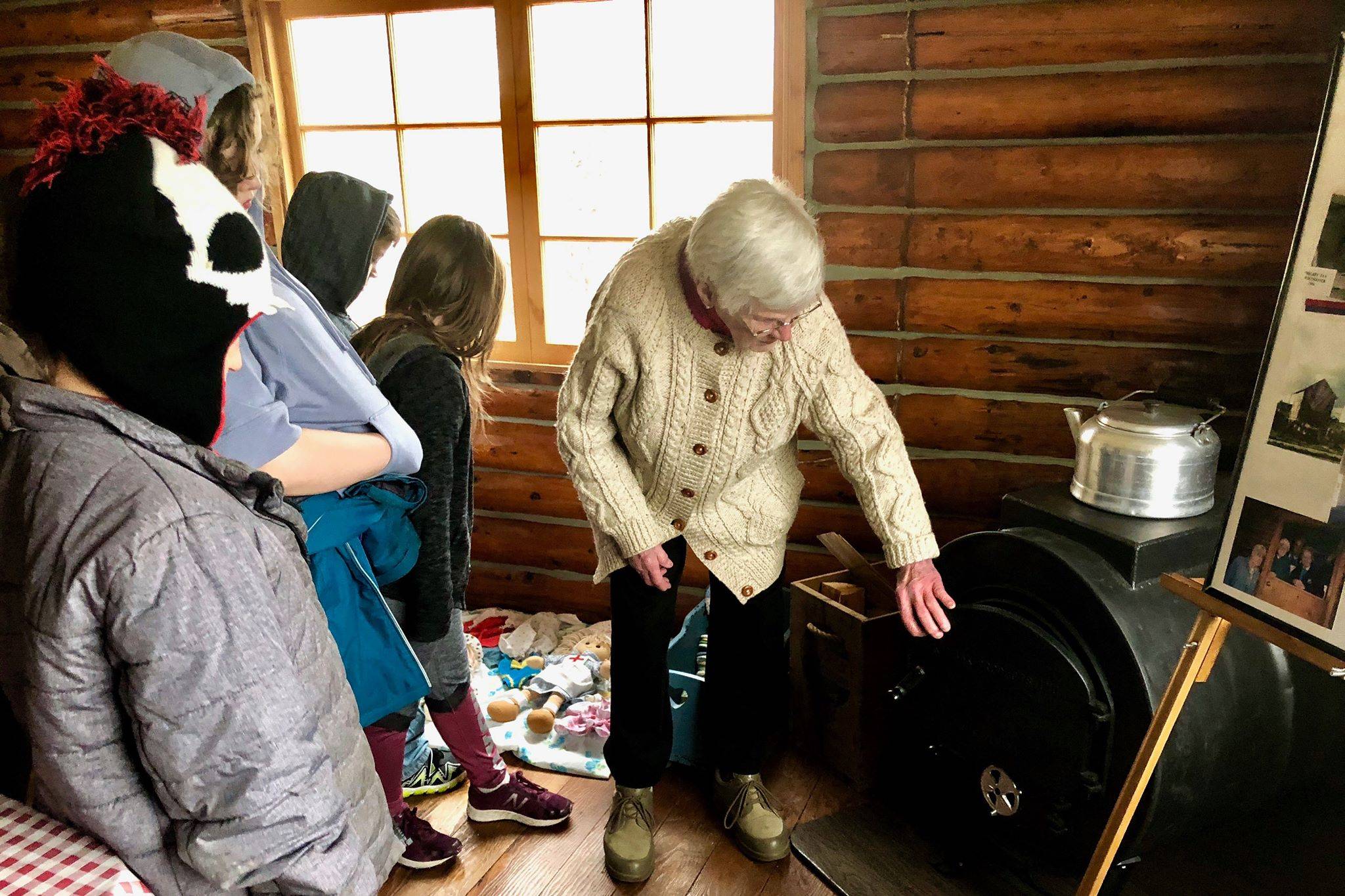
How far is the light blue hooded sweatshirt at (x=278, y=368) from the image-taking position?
3.71 ft

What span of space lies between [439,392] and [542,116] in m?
1.37

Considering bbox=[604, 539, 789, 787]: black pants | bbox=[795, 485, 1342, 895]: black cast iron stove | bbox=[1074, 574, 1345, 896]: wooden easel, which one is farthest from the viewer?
bbox=[604, 539, 789, 787]: black pants

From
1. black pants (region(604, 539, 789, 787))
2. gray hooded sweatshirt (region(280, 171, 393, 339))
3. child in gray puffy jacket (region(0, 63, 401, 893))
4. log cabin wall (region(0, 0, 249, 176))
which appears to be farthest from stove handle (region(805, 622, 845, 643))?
log cabin wall (region(0, 0, 249, 176))

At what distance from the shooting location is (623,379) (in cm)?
167

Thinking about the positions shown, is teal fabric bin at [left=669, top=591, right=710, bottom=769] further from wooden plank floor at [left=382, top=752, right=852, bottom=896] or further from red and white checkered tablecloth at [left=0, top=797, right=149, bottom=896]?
red and white checkered tablecloth at [left=0, top=797, right=149, bottom=896]

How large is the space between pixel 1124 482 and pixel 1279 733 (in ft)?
1.80

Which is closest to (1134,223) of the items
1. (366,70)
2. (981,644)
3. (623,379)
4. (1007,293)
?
(1007,293)

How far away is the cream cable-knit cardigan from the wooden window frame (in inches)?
33.7

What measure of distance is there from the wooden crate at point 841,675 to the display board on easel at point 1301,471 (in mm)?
754

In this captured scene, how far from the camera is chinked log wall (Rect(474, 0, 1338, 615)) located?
76.6 inches

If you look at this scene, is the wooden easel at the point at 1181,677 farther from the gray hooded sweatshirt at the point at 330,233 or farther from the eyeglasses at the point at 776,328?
the gray hooded sweatshirt at the point at 330,233

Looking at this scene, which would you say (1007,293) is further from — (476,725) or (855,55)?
(476,725)

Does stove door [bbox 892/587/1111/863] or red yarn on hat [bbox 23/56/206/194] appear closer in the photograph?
red yarn on hat [bbox 23/56/206/194]

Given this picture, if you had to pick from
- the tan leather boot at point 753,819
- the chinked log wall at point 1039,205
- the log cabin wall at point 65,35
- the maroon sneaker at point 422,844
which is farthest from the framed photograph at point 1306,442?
the log cabin wall at point 65,35
